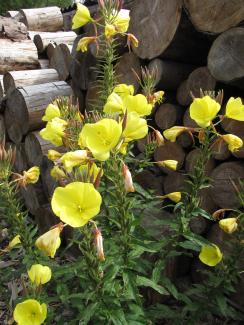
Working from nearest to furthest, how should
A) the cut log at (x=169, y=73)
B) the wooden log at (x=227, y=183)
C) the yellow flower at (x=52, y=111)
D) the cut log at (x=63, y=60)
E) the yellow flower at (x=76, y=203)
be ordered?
the yellow flower at (x=76, y=203)
the yellow flower at (x=52, y=111)
the wooden log at (x=227, y=183)
the cut log at (x=169, y=73)
the cut log at (x=63, y=60)

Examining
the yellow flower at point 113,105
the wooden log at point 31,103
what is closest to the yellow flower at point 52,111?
the yellow flower at point 113,105

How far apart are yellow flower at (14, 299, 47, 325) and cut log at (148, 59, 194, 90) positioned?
4.86ft

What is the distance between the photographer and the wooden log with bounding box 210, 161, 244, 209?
2.10 metres

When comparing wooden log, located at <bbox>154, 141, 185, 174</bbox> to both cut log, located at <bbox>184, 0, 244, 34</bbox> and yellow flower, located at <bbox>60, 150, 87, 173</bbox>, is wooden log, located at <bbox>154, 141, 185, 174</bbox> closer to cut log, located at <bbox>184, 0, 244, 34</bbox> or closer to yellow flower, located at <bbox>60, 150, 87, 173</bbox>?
cut log, located at <bbox>184, 0, 244, 34</bbox>

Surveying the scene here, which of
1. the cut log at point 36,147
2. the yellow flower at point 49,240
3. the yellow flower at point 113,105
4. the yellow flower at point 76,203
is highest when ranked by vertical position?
the yellow flower at point 113,105

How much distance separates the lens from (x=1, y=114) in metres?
3.73

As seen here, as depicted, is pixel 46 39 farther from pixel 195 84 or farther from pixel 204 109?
pixel 204 109

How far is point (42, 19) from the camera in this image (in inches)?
219

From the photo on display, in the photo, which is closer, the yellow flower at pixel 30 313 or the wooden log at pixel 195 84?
the yellow flower at pixel 30 313

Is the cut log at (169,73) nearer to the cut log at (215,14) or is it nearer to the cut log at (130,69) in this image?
the cut log at (130,69)

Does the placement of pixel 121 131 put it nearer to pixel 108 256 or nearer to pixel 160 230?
pixel 108 256

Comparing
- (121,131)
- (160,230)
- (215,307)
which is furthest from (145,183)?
(121,131)

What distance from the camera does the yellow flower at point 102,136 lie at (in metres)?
1.16

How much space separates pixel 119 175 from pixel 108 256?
0.46 meters
